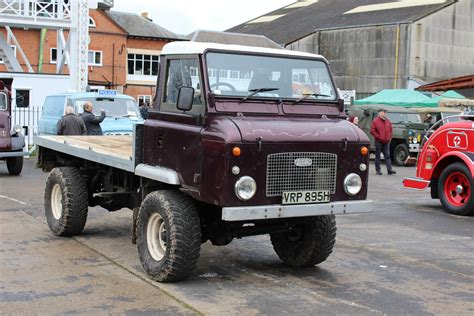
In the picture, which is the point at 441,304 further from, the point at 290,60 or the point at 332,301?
the point at 290,60

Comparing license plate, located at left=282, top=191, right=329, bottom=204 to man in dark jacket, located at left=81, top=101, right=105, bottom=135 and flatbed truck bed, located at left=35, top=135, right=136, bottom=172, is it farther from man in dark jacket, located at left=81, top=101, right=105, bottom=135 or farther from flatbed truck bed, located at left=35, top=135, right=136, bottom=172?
man in dark jacket, located at left=81, top=101, right=105, bottom=135

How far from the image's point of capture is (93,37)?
52656 mm

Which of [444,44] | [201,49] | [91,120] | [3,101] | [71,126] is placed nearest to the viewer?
[201,49]

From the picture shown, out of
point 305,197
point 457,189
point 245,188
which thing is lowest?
point 457,189

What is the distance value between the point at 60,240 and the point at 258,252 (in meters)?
2.57

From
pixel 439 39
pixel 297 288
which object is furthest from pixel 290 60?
pixel 439 39

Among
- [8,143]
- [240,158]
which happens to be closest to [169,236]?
[240,158]

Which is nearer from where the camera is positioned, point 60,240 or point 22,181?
point 60,240

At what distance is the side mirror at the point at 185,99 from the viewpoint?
655 centimetres

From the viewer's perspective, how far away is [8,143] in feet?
54.0

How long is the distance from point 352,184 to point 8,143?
1186 cm

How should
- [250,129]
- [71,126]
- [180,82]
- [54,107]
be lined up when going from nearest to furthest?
[250,129]
[180,82]
[71,126]
[54,107]

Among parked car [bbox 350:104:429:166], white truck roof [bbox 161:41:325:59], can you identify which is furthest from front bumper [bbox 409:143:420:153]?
white truck roof [bbox 161:41:325:59]

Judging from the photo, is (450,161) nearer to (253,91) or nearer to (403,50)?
(253,91)
